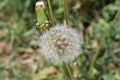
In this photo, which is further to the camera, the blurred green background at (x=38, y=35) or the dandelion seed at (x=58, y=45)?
the blurred green background at (x=38, y=35)

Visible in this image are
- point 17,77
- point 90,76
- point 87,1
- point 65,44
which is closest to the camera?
point 65,44

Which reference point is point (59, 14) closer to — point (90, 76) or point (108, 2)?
point (108, 2)

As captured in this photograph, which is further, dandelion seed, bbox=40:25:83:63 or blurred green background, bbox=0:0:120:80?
blurred green background, bbox=0:0:120:80

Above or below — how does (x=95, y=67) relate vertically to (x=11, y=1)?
below

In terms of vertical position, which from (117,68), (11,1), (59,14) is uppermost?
(11,1)

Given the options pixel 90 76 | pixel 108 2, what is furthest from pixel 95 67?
pixel 108 2

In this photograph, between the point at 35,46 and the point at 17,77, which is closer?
the point at 17,77

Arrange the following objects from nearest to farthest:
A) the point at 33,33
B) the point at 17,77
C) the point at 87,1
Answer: the point at 17,77 → the point at 33,33 → the point at 87,1

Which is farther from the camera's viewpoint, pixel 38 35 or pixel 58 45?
pixel 38 35
